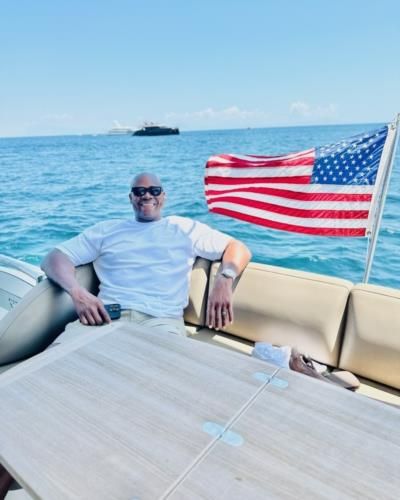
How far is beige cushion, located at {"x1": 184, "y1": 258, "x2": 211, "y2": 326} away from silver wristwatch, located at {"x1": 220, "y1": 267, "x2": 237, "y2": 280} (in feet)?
0.94

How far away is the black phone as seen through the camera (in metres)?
1.86

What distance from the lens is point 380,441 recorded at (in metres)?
0.88

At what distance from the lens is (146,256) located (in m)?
2.15

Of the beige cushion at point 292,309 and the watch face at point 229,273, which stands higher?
the watch face at point 229,273

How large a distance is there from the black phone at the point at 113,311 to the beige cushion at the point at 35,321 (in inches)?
11.0

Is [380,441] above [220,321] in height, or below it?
above

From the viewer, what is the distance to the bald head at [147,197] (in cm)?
229

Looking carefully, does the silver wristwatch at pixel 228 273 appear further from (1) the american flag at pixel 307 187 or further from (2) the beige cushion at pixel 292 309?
(1) the american flag at pixel 307 187

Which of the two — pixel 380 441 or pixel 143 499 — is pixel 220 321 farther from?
pixel 143 499

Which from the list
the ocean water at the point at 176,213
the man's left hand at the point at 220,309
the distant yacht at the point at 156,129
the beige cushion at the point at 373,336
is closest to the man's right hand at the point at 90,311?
the man's left hand at the point at 220,309

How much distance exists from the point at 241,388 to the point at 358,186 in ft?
5.20

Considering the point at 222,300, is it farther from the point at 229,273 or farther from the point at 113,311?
the point at 113,311

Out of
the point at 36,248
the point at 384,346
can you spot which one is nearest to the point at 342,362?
the point at 384,346

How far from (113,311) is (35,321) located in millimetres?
405
